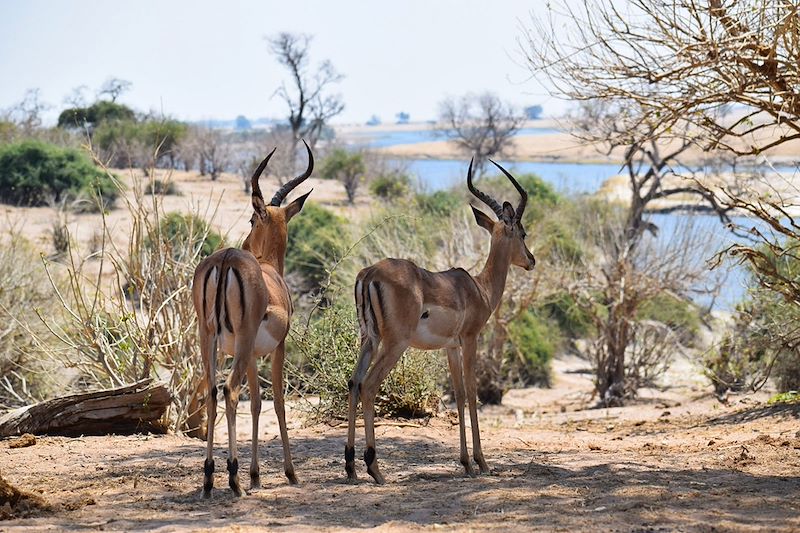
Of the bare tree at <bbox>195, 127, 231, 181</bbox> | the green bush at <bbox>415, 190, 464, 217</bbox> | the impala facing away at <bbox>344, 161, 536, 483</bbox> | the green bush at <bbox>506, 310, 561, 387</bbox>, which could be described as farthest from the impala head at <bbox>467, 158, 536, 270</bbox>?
the bare tree at <bbox>195, 127, 231, 181</bbox>

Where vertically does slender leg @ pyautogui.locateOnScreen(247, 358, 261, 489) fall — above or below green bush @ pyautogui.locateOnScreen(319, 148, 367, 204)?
below

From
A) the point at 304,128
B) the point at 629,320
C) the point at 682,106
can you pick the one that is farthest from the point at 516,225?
the point at 304,128

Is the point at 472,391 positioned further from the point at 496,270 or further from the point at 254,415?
the point at 254,415

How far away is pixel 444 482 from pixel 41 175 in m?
28.6

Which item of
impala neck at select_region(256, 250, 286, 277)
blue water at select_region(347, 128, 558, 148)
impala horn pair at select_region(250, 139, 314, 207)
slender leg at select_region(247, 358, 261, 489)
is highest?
blue water at select_region(347, 128, 558, 148)

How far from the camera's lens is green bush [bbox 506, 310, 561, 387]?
67.6 ft

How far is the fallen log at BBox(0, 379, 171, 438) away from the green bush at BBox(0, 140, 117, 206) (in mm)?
23766

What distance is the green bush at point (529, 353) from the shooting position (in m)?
20.6

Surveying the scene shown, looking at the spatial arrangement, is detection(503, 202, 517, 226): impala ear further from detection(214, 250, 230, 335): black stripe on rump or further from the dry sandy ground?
detection(214, 250, 230, 335): black stripe on rump

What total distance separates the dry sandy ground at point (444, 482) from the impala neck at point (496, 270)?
1434mm

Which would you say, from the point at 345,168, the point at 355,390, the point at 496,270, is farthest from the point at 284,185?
the point at 345,168

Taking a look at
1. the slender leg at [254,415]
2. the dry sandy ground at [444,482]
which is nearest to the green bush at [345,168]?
the dry sandy ground at [444,482]

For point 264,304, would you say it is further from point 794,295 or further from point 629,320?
point 629,320

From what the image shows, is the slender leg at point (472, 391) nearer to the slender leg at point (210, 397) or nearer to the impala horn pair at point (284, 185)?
the impala horn pair at point (284, 185)
